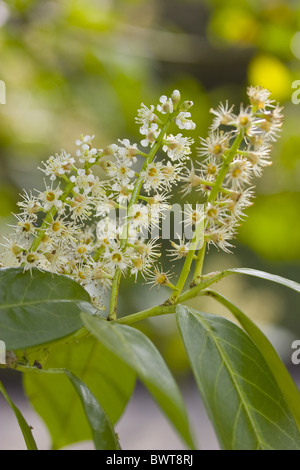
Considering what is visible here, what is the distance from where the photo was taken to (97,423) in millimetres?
415

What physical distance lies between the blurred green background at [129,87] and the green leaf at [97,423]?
875 mm

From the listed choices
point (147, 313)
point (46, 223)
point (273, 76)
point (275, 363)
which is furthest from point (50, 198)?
point (273, 76)

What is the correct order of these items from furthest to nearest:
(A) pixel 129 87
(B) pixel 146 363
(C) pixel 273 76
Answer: (A) pixel 129 87, (C) pixel 273 76, (B) pixel 146 363

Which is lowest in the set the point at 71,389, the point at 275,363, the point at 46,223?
the point at 71,389

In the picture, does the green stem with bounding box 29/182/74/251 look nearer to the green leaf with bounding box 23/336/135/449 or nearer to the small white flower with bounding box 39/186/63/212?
the small white flower with bounding box 39/186/63/212

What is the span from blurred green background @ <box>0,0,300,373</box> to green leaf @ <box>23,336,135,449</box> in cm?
64

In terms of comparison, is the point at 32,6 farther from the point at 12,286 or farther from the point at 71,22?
the point at 12,286

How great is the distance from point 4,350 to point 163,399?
136 millimetres

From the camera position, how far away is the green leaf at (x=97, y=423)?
41 centimetres

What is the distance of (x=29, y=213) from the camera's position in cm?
48

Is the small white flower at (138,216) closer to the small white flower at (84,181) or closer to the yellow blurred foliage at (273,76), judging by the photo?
the small white flower at (84,181)

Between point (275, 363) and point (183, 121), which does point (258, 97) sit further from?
point (275, 363)

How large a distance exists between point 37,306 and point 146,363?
0.40ft

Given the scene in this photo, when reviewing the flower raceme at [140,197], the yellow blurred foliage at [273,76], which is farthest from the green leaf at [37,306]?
the yellow blurred foliage at [273,76]
